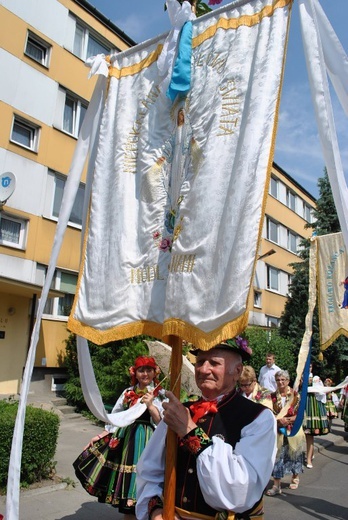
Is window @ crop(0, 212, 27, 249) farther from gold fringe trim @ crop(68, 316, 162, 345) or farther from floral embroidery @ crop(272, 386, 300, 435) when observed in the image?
gold fringe trim @ crop(68, 316, 162, 345)

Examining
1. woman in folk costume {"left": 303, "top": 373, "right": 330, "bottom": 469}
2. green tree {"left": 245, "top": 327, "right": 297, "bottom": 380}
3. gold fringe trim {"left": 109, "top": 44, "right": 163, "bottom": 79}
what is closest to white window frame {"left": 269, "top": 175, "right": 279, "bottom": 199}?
green tree {"left": 245, "top": 327, "right": 297, "bottom": 380}

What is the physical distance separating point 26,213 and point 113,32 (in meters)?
8.72

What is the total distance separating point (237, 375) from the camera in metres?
2.61

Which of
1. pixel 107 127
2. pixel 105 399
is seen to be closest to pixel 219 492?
pixel 107 127

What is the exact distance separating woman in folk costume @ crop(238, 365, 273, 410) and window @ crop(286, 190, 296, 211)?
79.9 feet

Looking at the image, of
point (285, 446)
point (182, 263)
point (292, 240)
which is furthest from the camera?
point (292, 240)

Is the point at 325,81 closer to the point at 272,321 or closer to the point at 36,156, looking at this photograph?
the point at 36,156

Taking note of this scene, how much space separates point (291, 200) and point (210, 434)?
29.8 metres

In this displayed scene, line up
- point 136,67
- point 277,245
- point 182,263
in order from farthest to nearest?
point 277,245
point 136,67
point 182,263

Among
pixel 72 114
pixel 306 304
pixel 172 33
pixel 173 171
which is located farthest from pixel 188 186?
pixel 306 304

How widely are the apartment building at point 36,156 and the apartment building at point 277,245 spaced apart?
41.6ft

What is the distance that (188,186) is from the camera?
9.17 feet

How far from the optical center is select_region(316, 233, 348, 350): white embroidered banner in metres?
7.98

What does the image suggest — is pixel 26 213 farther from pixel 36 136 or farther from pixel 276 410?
pixel 276 410
